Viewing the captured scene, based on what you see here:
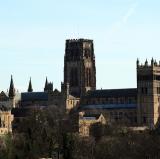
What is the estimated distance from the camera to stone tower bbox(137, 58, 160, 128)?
19275 cm

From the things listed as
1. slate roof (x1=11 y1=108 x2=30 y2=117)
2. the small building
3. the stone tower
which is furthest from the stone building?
the stone tower

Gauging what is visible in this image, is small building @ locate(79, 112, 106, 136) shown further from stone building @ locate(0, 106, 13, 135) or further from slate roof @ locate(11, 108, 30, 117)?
stone building @ locate(0, 106, 13, 135)

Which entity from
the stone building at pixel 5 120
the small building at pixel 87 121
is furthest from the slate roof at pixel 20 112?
the small building at pixel 87 121

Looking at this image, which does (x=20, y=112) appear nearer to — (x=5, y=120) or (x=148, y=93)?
(x=5, y=120)

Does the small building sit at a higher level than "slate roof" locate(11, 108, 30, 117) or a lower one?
lower

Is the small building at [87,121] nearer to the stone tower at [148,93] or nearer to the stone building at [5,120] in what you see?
the stone tower at [148,93]

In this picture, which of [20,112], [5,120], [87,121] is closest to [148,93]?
[87,121]

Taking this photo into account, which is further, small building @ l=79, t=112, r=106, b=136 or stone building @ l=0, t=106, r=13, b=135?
small building @ l=79, t=112, r=106, b=136

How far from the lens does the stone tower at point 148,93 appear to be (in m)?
193

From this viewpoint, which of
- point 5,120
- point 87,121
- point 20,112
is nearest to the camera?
point 87,121

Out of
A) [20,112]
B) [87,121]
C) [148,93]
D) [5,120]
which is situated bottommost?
[87,121]

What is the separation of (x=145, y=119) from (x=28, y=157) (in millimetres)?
75430

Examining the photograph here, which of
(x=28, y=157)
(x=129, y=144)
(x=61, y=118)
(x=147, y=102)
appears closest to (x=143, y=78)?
(x=147, y=102)

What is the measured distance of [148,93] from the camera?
194250mm
